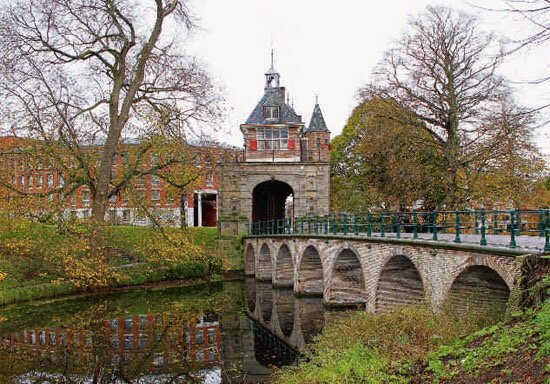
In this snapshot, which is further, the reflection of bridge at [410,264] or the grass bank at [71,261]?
the grass bank at [71,261]

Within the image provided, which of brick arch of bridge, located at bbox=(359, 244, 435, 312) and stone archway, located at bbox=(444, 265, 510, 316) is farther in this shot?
brick arch of bridge, located at bbox=(359, 244, 435, 312)

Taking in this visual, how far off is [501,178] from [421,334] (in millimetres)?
11805

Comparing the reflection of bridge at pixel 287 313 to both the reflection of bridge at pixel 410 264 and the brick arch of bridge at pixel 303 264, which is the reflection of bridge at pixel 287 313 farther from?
the reflection of bridge at pixel 410 264

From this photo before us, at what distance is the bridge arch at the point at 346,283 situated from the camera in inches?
715

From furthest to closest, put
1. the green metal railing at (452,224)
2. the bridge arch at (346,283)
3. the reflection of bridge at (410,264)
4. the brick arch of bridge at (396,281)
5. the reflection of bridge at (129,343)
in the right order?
the bridge arch at (346,283) < the brick arch of bridge at (396,281) < the reflection of bridge at (129,343) < the reflection of bridge at (410,264) < the green metal railing at (452,224)

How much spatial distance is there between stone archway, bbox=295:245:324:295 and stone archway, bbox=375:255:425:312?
24.3 ft

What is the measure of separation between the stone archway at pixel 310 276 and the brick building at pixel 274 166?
10.1 meters

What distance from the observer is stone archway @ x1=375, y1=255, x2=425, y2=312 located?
14305 mm

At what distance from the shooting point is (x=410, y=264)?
568 inches

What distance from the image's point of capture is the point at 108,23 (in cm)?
2027

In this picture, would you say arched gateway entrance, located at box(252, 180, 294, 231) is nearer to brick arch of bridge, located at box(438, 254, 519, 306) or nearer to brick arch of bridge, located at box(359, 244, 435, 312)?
brick arch of bridge, located at box(359, 244, 435, 312)

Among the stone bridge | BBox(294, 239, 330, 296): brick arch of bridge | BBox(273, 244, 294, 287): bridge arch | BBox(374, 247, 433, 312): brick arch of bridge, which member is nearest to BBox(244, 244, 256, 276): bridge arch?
BBox(273, 244, 294, 287): bridge arch

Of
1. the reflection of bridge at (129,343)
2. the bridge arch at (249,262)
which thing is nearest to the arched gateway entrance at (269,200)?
the bridge arch at (249,262)

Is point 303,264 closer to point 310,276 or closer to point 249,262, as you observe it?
point 310,276
